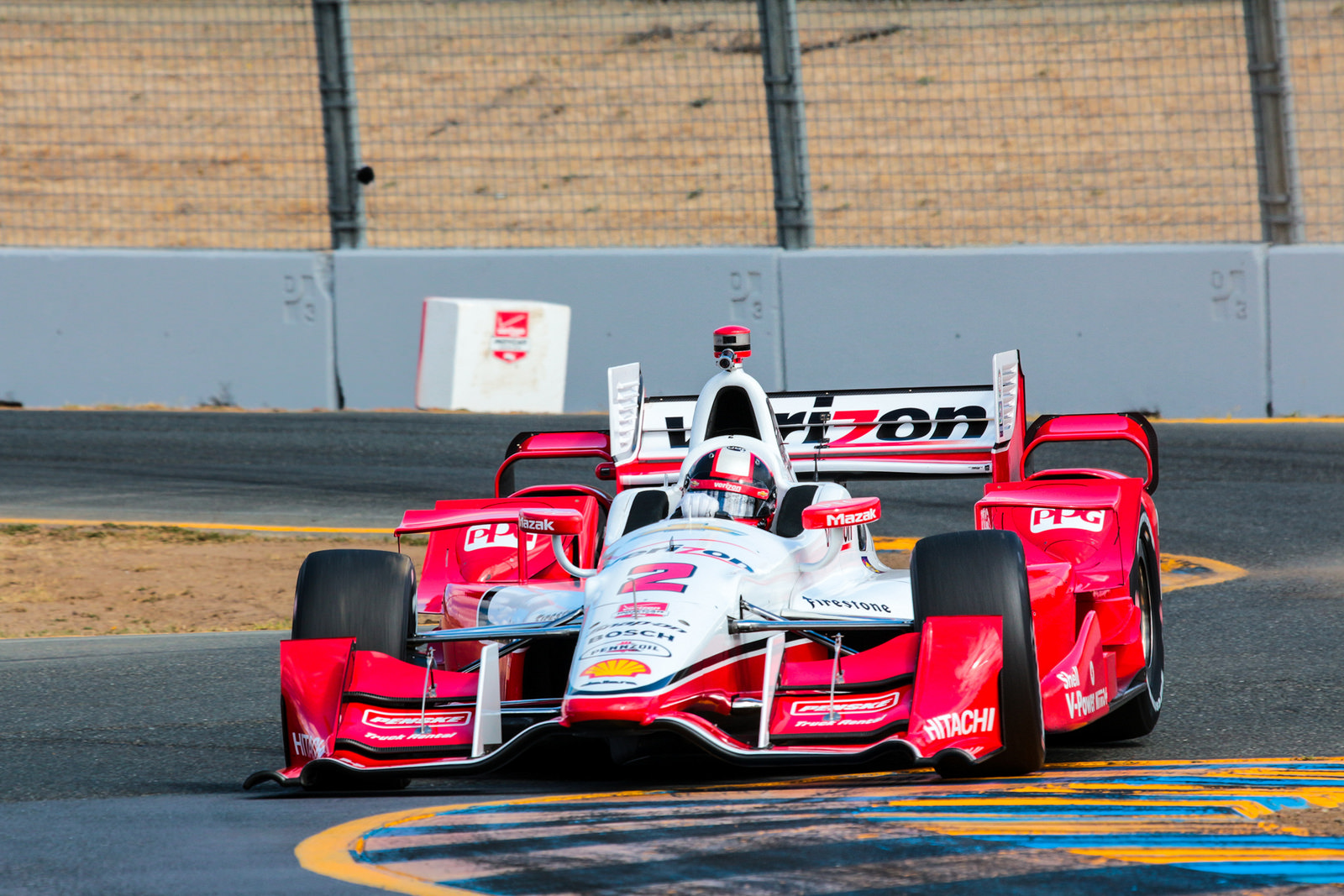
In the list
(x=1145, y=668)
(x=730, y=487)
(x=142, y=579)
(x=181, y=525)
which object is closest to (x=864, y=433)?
(x=730, y=487)

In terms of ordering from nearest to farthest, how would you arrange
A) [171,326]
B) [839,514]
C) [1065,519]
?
[839,514], [1065,519], [171,326]

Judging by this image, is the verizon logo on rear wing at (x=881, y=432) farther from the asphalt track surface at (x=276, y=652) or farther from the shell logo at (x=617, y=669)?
the shell logo at (x=617, y=669)

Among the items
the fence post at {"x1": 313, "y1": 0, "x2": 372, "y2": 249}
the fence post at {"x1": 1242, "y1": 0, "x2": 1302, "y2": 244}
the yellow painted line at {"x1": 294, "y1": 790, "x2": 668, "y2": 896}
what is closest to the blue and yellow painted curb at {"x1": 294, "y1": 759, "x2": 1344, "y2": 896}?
the yellow painted line at {"x1": 294, "y1": 790, "x2": 668, "y2": 896}

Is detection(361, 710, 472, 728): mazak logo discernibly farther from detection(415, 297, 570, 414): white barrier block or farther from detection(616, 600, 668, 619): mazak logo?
detection(415, 297, 570, 414): white barrier block

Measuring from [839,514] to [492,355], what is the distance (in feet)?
24.3

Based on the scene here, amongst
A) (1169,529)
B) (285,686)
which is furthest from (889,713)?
(1169,529)

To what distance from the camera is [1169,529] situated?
395 inches

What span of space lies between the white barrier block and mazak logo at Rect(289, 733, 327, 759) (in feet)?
24.6

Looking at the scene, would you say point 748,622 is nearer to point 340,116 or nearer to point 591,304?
point 591,304

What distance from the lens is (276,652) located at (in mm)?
7680

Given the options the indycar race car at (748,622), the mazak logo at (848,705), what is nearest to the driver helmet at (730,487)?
the indycar race car at (748,622)

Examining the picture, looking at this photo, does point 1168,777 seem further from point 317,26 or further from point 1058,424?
point 317,26

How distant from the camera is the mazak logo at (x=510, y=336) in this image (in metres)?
12.5

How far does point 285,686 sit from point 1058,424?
3.46 meters
